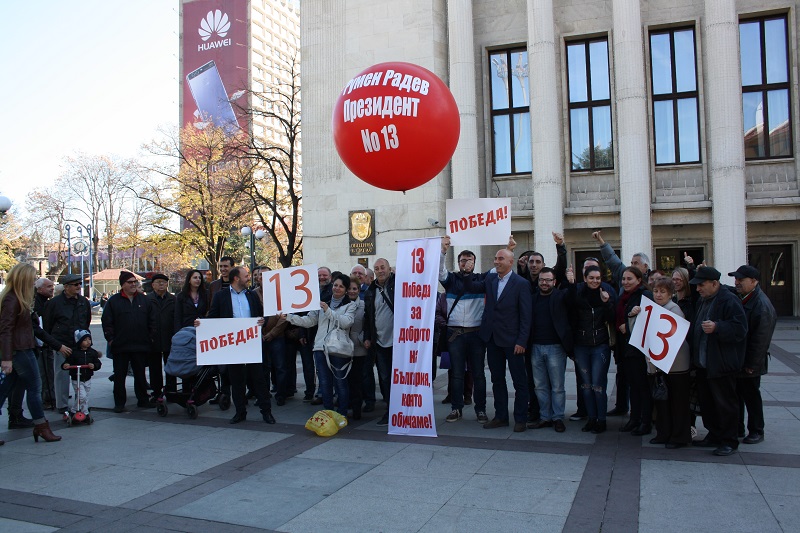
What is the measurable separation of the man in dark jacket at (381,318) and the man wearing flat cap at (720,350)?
3.59 metres

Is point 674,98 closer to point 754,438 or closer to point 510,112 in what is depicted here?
point 510,112

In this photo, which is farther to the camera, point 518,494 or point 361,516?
point 518,494

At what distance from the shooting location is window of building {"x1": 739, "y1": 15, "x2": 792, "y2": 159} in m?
20.4

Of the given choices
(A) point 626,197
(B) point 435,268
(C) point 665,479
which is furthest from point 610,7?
(C) point 665,479

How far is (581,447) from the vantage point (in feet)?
22.4

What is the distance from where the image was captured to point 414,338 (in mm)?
7676

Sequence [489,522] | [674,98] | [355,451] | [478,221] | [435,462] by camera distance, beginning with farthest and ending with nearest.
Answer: [674,98] < [478,221] < [355,451] < [435,462] < [489,522]

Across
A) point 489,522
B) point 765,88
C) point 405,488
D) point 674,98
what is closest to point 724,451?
point 489,522

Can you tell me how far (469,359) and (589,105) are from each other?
628 inches

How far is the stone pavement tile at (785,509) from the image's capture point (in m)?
Result: 4.54

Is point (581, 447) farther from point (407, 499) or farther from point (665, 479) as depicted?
point (407, 499)

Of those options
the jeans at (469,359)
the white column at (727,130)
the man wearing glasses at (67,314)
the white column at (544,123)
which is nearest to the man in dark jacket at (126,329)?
the man wearing glasses at (67,314)

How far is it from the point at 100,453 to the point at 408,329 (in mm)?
3722

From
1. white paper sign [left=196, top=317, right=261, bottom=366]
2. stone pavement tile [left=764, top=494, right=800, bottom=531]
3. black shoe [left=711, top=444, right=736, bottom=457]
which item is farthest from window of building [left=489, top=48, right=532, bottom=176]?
stone pavement tile [left=764, top=494, right=800, bottom=531]
